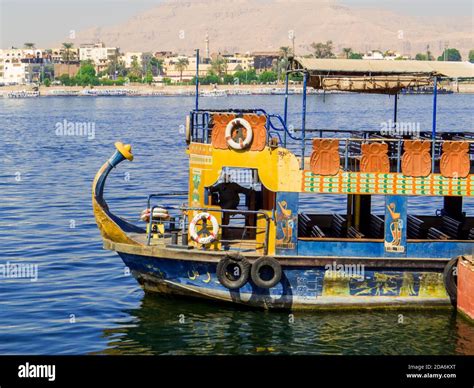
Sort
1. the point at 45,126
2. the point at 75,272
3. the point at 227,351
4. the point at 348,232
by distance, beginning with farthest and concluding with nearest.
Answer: the point at 45,126 → the point at 75,272 → the point at 348,232 → the point at 227,351

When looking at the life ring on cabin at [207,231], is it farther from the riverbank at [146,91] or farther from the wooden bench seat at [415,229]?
the riverbank at [146,91]

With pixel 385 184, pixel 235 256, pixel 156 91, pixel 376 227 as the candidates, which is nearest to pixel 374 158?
pixel 385 184

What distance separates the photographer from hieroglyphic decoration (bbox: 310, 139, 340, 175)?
57.8 feet

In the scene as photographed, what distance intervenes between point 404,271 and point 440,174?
1.86 meters

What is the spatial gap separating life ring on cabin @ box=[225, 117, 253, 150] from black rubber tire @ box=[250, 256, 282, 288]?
2.07 metres

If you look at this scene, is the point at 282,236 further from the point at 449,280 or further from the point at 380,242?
the point at 449,280

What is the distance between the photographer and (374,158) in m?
17.7

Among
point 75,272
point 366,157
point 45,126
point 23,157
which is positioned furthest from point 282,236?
point 45,126

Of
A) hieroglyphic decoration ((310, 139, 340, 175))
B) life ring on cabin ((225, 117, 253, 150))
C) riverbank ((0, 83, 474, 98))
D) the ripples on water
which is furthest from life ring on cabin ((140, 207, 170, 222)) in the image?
riverbank ((0, 83, 474, 98))

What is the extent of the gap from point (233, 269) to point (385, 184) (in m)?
3.13

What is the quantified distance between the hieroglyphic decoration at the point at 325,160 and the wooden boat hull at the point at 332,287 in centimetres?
162

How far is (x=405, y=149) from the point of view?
1762cm

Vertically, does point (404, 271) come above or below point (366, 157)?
below

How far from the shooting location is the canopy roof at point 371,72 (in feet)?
58.7
